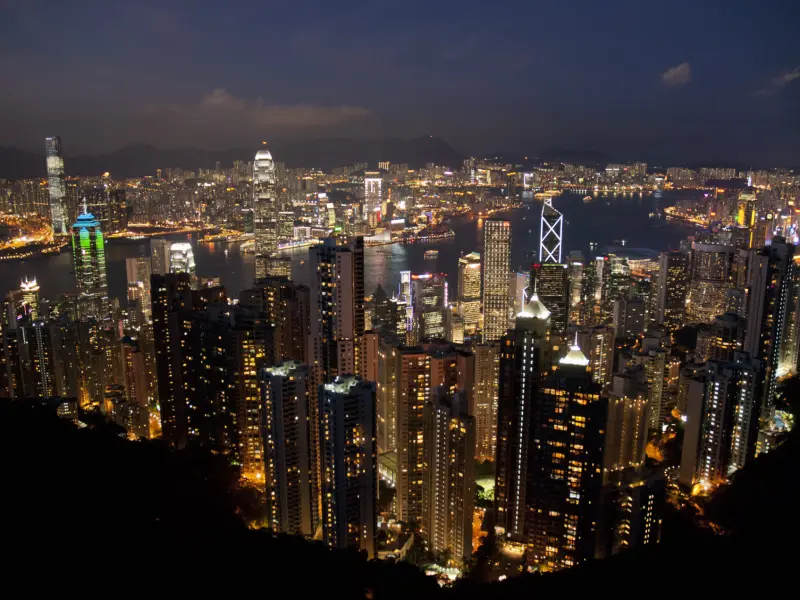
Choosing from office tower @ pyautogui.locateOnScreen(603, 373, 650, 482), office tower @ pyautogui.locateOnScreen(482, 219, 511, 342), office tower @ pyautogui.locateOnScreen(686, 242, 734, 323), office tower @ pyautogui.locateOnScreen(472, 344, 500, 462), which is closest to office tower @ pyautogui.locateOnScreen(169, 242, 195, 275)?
office tower @ pyautogui.locateOnScreen(482, 219, 511, 342)

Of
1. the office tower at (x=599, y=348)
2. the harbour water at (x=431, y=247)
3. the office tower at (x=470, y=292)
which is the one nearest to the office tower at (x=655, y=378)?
the office tower at (x=599, y=348)

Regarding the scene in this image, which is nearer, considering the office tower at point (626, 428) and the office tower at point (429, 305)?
the office tower at point (626, 428)

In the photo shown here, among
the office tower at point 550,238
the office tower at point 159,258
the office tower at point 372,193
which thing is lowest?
the office tower at point 159,258

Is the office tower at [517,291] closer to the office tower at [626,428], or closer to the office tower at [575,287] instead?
the office tower at [575,287]

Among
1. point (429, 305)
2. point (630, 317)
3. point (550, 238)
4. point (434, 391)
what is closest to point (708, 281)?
point (630, 317)

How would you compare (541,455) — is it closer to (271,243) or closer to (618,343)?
(618,343)

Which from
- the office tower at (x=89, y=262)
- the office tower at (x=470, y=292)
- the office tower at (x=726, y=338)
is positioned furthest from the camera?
the office tower at (x=89, y=262)
